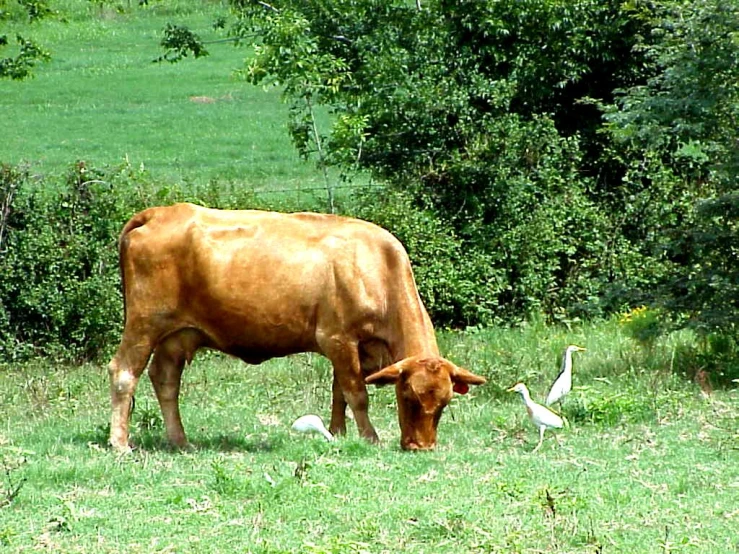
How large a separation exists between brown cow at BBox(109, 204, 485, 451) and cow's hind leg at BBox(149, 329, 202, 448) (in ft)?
0.04

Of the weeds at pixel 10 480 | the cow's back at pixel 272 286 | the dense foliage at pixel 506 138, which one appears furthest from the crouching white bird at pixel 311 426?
the dense foliage at pixel 506 138

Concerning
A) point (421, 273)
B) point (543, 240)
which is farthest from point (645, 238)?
point (421, 273)

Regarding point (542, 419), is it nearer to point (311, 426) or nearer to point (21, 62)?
point (311, 426)

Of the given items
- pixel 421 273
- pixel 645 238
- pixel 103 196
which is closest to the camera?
pixel 103 196

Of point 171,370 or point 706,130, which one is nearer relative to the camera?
point 171,370

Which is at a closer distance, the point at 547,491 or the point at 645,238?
the point at 547,491

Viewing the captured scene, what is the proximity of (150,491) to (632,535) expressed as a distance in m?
2.97

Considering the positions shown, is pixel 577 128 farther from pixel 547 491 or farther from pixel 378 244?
pixel 547 491

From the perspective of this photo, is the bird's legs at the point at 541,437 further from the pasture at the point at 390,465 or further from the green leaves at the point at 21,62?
the green leaves at the point at 21,62

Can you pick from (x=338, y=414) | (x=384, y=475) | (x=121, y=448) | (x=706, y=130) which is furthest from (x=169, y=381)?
(x=706, y=130)

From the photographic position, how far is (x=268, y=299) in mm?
10984

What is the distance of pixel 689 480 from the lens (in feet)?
29.7

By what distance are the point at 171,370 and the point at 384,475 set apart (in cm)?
272

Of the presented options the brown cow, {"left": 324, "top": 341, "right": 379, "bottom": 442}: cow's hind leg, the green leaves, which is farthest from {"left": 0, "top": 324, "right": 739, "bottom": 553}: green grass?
the green leaves
